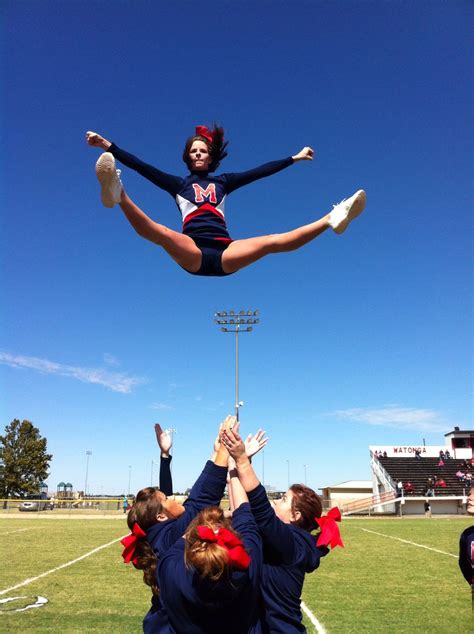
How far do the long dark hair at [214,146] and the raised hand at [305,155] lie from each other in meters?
0.50

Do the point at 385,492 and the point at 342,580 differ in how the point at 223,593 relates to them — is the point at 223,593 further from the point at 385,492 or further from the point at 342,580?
the point at 385,492

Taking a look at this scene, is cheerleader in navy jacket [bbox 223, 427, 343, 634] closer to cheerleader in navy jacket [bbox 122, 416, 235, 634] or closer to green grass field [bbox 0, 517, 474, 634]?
cheerleader in navy jacket [bbox 122, 416, 235, 634]

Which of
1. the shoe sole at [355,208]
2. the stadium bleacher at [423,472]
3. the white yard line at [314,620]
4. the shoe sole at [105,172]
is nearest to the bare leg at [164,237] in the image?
the shoe sole at [105,172]

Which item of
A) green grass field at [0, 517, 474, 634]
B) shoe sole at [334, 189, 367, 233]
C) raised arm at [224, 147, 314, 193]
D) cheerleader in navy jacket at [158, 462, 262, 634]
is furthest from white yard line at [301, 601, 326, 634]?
raised arm at [224, 147, 314, 193]

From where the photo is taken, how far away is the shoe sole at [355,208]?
3238 millimetres

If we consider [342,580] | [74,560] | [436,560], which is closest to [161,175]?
[342,580]

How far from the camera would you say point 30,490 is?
139ft

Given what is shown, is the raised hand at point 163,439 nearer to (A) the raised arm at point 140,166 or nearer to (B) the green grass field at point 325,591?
(A) the raised arm at point 140,166

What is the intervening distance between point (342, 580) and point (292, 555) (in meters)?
7.17

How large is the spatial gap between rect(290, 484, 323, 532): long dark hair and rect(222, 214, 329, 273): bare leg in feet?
4.52

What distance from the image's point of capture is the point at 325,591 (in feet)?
25.6

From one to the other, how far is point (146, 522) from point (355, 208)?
213 cm

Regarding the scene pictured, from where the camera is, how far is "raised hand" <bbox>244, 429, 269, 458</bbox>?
8.68 ft

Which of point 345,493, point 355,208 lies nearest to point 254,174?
point 355,208
